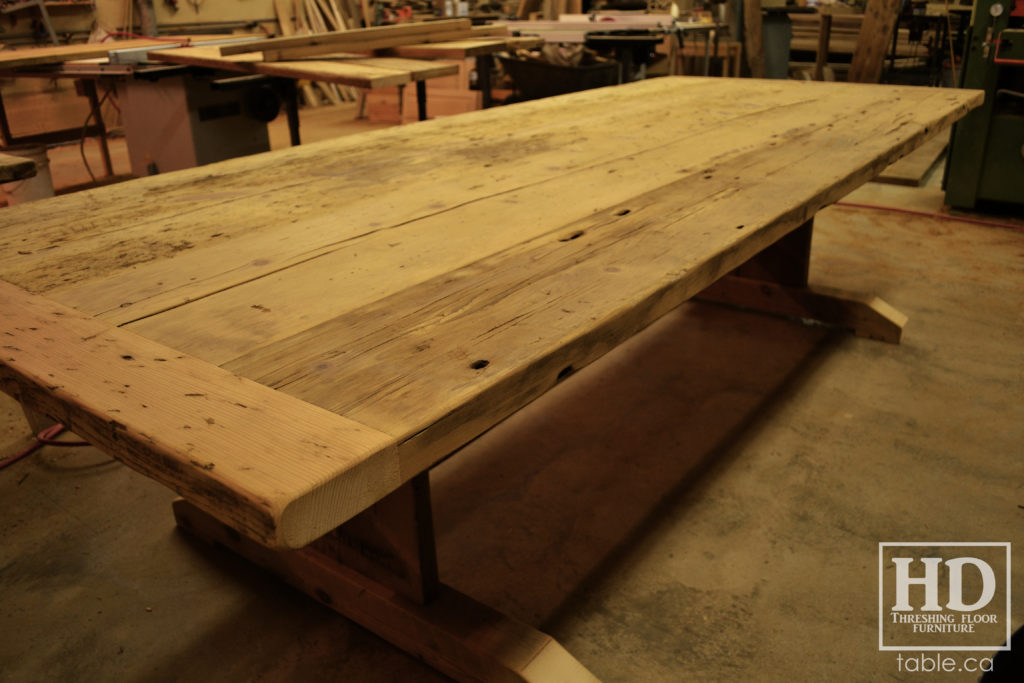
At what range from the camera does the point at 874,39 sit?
595 cm

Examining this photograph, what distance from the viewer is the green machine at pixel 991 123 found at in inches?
128

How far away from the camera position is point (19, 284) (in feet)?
3.24

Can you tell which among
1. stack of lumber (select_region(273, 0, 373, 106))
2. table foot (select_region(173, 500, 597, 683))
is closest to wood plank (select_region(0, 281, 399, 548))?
table foot (select_region(173, 500, 597, 683))

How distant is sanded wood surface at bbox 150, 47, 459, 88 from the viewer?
2.78m

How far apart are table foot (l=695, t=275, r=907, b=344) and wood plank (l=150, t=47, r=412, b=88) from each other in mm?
1345

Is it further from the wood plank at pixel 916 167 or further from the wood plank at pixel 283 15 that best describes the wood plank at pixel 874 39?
the wood plank at pixel 283 15

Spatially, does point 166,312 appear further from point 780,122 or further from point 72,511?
point 780,122

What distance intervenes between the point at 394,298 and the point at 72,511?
1.20 metres

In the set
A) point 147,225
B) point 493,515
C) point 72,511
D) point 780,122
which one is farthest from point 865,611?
point 72,511

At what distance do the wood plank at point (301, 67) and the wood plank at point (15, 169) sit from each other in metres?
1.18

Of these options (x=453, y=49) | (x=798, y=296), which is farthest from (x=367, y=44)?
(x=798, y=296)

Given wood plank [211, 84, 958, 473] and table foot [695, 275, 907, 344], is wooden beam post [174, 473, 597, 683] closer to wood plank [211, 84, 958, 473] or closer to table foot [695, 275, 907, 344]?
wood plank [211, 84, 958, 473]

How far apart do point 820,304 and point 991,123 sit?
162 centimetres

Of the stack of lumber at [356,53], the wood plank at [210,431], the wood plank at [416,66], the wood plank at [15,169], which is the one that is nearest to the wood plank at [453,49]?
the stack of lumber at [356,53]
